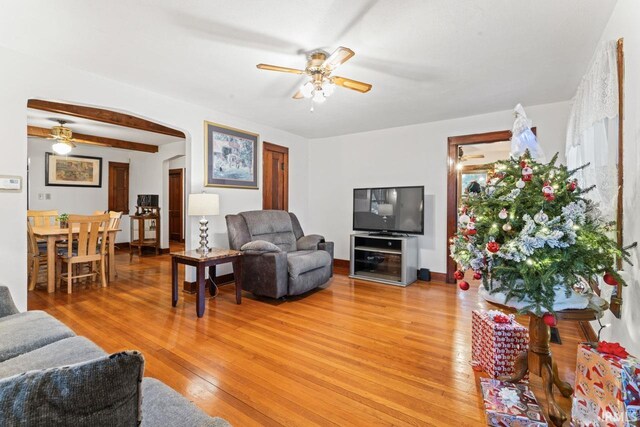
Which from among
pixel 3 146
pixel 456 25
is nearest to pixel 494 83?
pixel 456 25

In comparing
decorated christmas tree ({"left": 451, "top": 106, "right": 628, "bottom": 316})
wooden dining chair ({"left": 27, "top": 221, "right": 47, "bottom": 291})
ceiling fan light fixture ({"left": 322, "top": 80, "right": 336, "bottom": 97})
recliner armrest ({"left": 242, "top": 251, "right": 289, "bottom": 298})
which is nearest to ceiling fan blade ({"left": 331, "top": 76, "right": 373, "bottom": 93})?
ceiling fan light fixture ({"left": 322, "top": 80, "right": 336, "bottom": 97})

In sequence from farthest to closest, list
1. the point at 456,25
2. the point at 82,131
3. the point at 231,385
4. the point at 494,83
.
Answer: the point at 82,131, the point at 494,83, the point at 456,25, the point at 231,385

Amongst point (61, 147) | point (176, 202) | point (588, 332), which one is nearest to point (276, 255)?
point (588, 332)

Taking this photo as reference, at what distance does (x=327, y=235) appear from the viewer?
566 centimetres

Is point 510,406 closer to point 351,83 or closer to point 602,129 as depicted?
point 602,129

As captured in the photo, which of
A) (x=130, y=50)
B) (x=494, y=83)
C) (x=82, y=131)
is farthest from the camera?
(x=82, y=131)

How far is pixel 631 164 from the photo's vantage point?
5.30 feet

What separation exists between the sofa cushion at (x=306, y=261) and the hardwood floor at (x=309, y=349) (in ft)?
1.22

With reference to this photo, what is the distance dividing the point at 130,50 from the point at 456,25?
2.51 meters

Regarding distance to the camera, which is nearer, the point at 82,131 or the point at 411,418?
the point at 411,418

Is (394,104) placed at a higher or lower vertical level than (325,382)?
higher

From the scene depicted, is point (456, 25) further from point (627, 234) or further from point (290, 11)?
point (627, 234)

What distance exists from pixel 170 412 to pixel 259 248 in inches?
101

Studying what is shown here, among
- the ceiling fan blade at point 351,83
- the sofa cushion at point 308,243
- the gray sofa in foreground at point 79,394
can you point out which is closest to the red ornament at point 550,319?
the gray sofa in foreground at point 79,394
